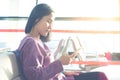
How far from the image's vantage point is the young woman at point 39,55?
5.33 feet

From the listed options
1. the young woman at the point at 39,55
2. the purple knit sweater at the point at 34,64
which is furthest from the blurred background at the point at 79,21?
the purple knit sweater at the point at 34,64

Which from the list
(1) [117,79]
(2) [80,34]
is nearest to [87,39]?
(2) [80,34]

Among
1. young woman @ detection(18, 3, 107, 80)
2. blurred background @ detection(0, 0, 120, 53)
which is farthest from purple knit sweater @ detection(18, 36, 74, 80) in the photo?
blurred background @ detection(0, 0, 120, 53)

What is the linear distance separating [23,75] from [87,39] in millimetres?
2703

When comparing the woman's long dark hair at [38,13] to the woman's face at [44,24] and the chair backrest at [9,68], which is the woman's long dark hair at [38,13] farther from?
the chair backrest at [9,68]

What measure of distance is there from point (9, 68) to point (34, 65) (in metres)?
0.15

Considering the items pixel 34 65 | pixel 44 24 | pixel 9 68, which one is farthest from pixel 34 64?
pixel 44 24

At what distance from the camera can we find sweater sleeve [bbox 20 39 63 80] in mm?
1615

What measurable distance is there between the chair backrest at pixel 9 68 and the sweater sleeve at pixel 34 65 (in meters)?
0.06

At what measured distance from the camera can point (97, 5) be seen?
4184 millimetres

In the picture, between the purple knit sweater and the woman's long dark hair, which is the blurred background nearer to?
the woman's long dark hair

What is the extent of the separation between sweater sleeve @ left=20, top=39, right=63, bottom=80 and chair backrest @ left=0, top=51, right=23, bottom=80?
6cm

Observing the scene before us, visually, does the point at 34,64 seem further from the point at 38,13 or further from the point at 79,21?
the point at 79,21

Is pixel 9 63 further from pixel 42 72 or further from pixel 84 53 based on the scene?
pixel 84 53
